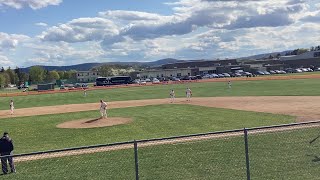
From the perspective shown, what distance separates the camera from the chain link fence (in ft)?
39.0

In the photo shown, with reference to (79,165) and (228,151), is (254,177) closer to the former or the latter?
(228,151)

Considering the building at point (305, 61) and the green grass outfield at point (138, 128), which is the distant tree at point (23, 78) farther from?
the green grass outfield at point (138, 128)

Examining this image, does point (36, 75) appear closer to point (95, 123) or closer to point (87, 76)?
point (87, 76)

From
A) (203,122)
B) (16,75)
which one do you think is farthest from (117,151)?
(16,75)

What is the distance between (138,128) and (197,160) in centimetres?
1274

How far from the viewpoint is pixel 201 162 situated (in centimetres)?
1384

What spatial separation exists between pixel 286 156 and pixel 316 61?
147720mm

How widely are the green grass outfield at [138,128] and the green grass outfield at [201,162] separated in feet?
19.5

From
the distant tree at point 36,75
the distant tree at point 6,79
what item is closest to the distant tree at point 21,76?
the distant tree at point 36,75

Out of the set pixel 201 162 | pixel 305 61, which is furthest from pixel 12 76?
pixel 201 162

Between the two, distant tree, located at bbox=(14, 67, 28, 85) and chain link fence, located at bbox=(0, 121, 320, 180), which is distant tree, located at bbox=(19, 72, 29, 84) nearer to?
distant tree, located at bbox=(14, 67, 28, 85)

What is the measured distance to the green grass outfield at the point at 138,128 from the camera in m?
22.9

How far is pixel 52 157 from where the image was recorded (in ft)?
54.1

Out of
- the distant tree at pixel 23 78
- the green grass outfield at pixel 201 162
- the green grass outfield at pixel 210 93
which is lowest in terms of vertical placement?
the green grass outfield at pixel 210 93
